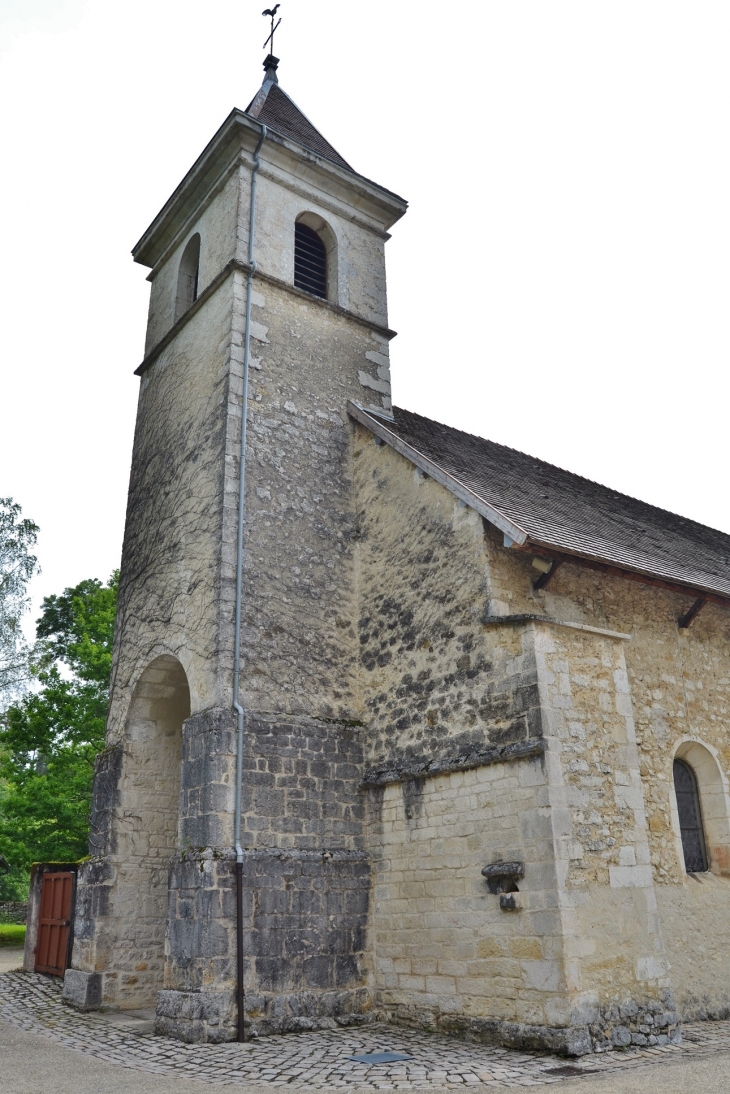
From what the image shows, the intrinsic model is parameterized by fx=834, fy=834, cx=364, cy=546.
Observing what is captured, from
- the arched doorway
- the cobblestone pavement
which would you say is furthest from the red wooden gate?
the cobblestone pavement

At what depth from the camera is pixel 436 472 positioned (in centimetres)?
927

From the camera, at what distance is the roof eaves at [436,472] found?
7.84 meters

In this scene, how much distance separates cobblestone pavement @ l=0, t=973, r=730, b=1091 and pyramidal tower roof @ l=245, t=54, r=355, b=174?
11.9 metres

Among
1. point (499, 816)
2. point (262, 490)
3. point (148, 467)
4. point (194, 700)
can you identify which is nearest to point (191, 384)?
point (148, 467)

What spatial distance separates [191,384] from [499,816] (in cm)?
693

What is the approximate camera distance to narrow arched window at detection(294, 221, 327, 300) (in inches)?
489

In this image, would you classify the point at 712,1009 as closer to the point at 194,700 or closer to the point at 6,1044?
the point at 194,700

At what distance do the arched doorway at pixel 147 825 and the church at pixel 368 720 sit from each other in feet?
0.10

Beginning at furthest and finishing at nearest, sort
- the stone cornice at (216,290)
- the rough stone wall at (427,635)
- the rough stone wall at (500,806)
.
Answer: the stone cornice at (216,290) → the rough stone wall at (427,635) → the rough stone wall at (500,806)

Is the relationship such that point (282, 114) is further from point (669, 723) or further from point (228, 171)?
point (669, 723)

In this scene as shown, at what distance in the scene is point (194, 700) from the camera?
8922 millimetres

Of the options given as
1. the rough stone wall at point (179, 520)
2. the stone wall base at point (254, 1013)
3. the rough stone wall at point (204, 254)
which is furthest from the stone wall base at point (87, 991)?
the rough stone wall at point (204, 254)

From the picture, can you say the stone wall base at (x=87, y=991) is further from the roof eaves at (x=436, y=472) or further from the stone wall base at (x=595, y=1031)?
the roof eaves at (x=436, y=472)

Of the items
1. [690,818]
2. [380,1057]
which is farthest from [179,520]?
[690,818]
